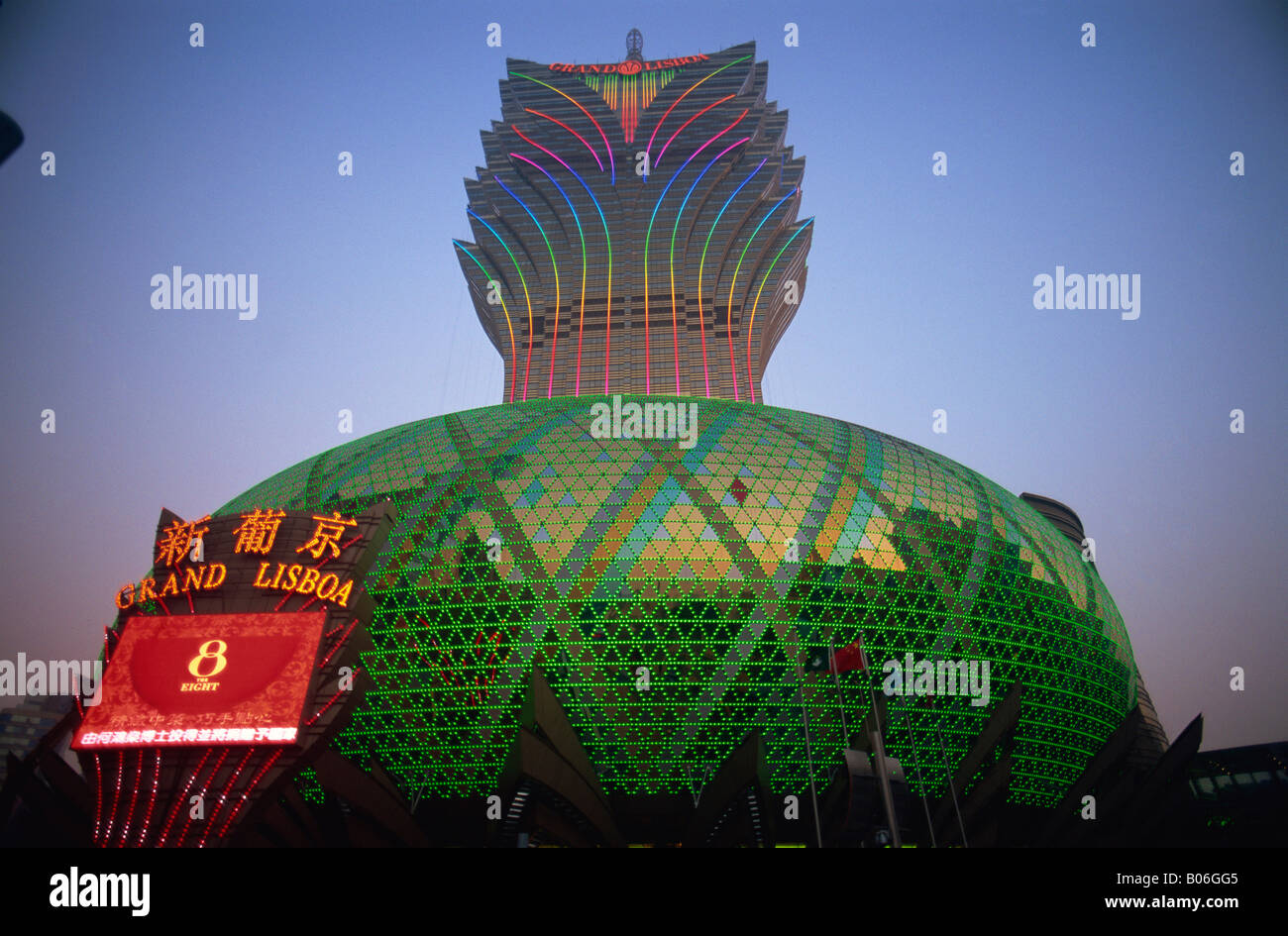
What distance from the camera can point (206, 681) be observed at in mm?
35562

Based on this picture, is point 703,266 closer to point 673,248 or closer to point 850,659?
point 673,248

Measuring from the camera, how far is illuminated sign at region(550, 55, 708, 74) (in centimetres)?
12447

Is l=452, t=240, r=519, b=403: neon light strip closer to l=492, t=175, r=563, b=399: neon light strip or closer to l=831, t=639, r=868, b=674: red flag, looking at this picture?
l=492, t=175, r=563, b=399: neon light strip

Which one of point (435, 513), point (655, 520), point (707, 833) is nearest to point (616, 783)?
point (707, 833)

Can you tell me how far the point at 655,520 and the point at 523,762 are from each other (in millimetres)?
17565

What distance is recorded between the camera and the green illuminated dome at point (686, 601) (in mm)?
47875

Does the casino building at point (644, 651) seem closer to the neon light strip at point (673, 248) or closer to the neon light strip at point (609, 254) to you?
the neon light strip at point (609, 254)

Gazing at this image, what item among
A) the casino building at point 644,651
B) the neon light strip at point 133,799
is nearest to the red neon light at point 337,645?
the casino building at point 644,651

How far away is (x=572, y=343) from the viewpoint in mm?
106125

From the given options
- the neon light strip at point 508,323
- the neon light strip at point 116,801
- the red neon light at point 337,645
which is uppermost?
the neon light strip at point 508,323

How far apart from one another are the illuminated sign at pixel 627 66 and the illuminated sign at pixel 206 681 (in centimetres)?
10520

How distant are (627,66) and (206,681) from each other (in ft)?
366

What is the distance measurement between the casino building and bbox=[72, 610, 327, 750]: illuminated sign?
235 millimetres
